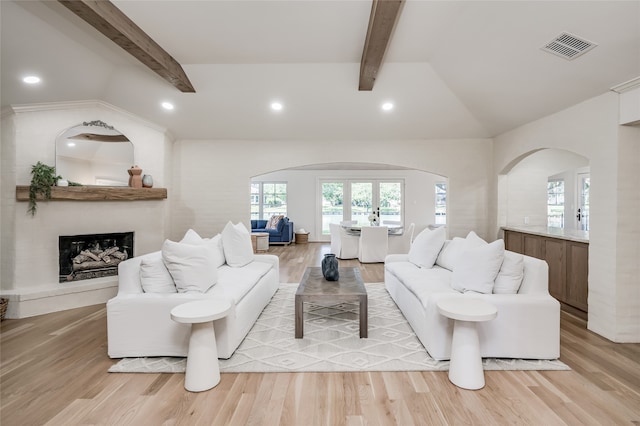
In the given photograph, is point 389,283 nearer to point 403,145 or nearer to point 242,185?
point 403,145

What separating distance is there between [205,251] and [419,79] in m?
3.47

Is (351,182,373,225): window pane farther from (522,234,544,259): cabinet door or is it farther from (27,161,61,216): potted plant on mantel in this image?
(27,161,61,216): potted plant on mantel

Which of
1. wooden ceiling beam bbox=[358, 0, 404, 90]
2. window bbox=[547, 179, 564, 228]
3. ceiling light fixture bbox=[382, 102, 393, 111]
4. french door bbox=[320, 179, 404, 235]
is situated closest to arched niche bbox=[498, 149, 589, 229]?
window bbox=[547, 179, 564, 228]

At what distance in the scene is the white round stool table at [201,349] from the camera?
225 cm

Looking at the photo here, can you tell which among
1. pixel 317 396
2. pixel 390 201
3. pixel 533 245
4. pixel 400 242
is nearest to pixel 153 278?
pixel 317 396

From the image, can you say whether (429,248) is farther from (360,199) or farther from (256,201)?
(256,201)

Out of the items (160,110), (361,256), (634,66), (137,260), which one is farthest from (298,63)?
(361,256)

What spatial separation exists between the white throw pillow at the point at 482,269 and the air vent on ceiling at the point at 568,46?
1.80 m

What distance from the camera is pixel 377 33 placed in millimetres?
3020

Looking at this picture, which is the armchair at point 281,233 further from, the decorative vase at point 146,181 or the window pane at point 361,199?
the decorative vase at point 146,181

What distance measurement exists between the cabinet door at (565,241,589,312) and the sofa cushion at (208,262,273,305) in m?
3.63

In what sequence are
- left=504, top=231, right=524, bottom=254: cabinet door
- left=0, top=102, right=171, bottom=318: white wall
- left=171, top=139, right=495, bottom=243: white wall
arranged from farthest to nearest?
left=171, top=139, right=495, bottom=243: white wall
left=504, top=231, right=524, bottom=254: cabinet door
left=0, top=102, right=171, bottom=318: white wall

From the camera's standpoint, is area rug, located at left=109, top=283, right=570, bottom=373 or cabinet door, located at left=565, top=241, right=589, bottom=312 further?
cabinet door, located at left=565, top=241, right=589, bottom=312

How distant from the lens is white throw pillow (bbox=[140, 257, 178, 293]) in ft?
9.10
